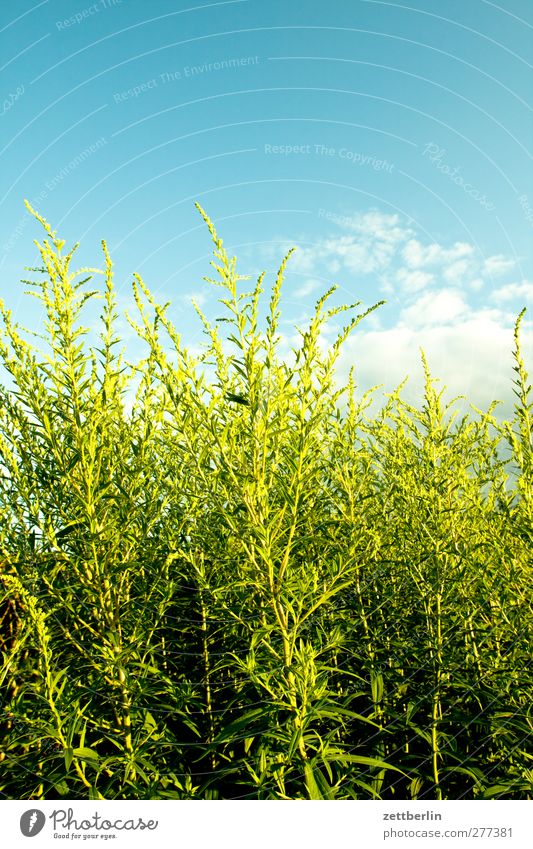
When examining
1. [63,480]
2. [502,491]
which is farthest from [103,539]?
[502,491]

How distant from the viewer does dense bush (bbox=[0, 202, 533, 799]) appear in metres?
2.78

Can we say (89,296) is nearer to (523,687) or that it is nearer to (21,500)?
(21,500)

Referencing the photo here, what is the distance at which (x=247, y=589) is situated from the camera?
3.53 m

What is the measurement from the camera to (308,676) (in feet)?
8.47

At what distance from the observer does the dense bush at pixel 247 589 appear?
109 inches

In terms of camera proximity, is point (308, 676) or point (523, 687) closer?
point (308, 676)
